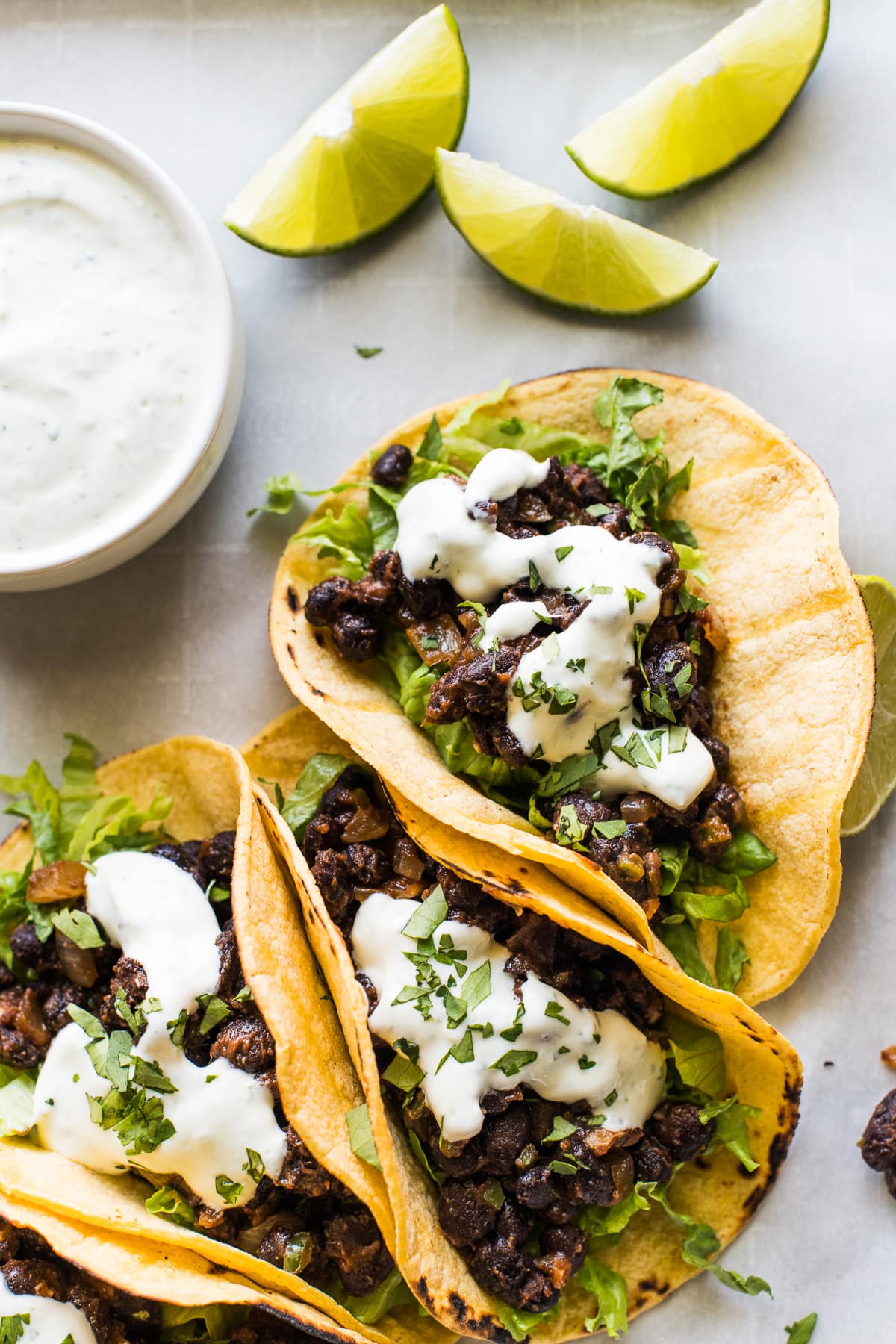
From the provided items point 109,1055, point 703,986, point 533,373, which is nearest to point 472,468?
point 533,373

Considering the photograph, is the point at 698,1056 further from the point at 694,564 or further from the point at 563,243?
the point at 563,243

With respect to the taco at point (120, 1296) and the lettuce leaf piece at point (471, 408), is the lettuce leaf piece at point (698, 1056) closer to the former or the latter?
the taco at point (120, 1296)

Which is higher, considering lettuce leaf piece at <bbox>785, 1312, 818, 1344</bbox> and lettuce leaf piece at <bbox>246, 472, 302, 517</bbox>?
lettuce leaf piece at <bbox>246, 472, 302, 517</bbox>

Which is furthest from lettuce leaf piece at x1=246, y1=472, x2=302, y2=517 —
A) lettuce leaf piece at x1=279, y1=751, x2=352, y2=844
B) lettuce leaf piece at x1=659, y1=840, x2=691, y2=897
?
lettuce leaf piece at x1=659, y1=840, x2=691, y2=897

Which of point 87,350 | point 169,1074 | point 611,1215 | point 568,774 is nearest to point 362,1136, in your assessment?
point 169,1074

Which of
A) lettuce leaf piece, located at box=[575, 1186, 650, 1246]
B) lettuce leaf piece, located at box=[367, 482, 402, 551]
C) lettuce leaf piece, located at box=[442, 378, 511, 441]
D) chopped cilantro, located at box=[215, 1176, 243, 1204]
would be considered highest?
lettuce leaf piece, located at box=[442, 378, 511, 441]

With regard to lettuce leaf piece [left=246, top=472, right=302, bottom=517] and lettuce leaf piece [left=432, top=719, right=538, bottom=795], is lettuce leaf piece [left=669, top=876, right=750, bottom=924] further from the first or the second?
lettuce leaf piece [left=246, top=472, right=302, bottom=517]

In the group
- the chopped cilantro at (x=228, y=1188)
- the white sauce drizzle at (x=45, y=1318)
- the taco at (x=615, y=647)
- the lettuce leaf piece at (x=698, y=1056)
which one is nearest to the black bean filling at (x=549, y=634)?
the taco at (x=615, y=647)
